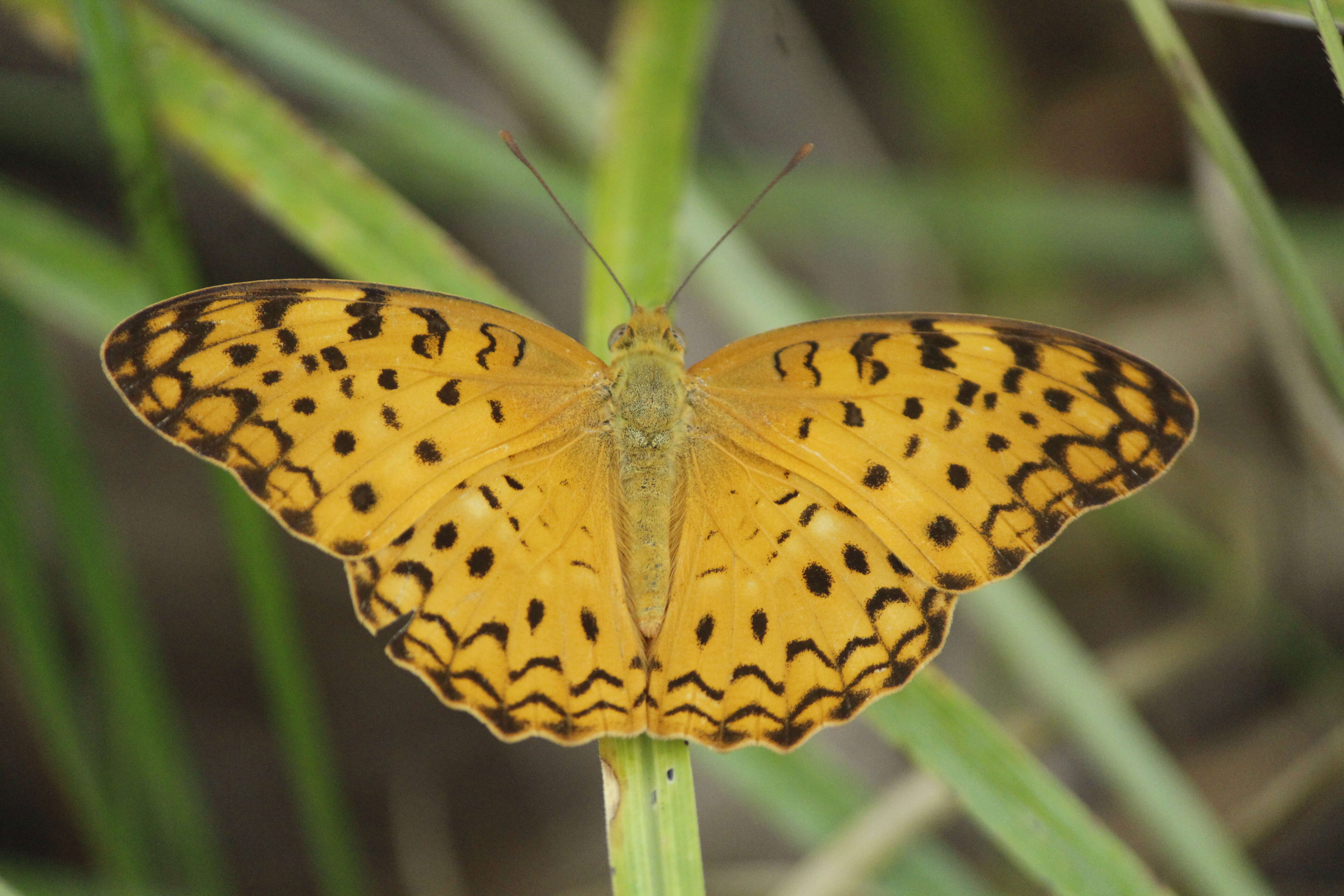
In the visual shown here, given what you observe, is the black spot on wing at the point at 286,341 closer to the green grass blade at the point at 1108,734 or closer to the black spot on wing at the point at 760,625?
the black spot on wing at the point at 760,625

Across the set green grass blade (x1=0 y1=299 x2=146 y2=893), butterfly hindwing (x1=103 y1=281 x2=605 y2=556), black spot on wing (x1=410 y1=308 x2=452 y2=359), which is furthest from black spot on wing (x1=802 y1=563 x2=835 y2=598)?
green grass blade (x1=0 y1=299 x2=146 y2=893)

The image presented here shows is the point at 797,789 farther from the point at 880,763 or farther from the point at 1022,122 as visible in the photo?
the point at 1022,122

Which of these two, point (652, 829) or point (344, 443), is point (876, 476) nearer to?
point (652, 829)

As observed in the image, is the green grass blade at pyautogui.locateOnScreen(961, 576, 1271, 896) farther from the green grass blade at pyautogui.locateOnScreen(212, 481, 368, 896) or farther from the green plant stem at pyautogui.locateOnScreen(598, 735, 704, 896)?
the green grass blade at pyautogui.locateOnScreen(212, 481, 368, 896)

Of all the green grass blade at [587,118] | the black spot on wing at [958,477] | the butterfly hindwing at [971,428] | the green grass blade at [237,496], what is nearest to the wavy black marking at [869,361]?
the butterfly hindwing at [971,428]

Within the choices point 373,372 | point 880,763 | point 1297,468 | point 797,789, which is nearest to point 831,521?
point 797,789

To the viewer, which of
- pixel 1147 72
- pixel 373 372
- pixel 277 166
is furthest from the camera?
pixel 1147 72

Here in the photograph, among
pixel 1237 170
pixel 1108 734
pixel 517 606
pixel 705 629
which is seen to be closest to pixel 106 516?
pixel 517 606
